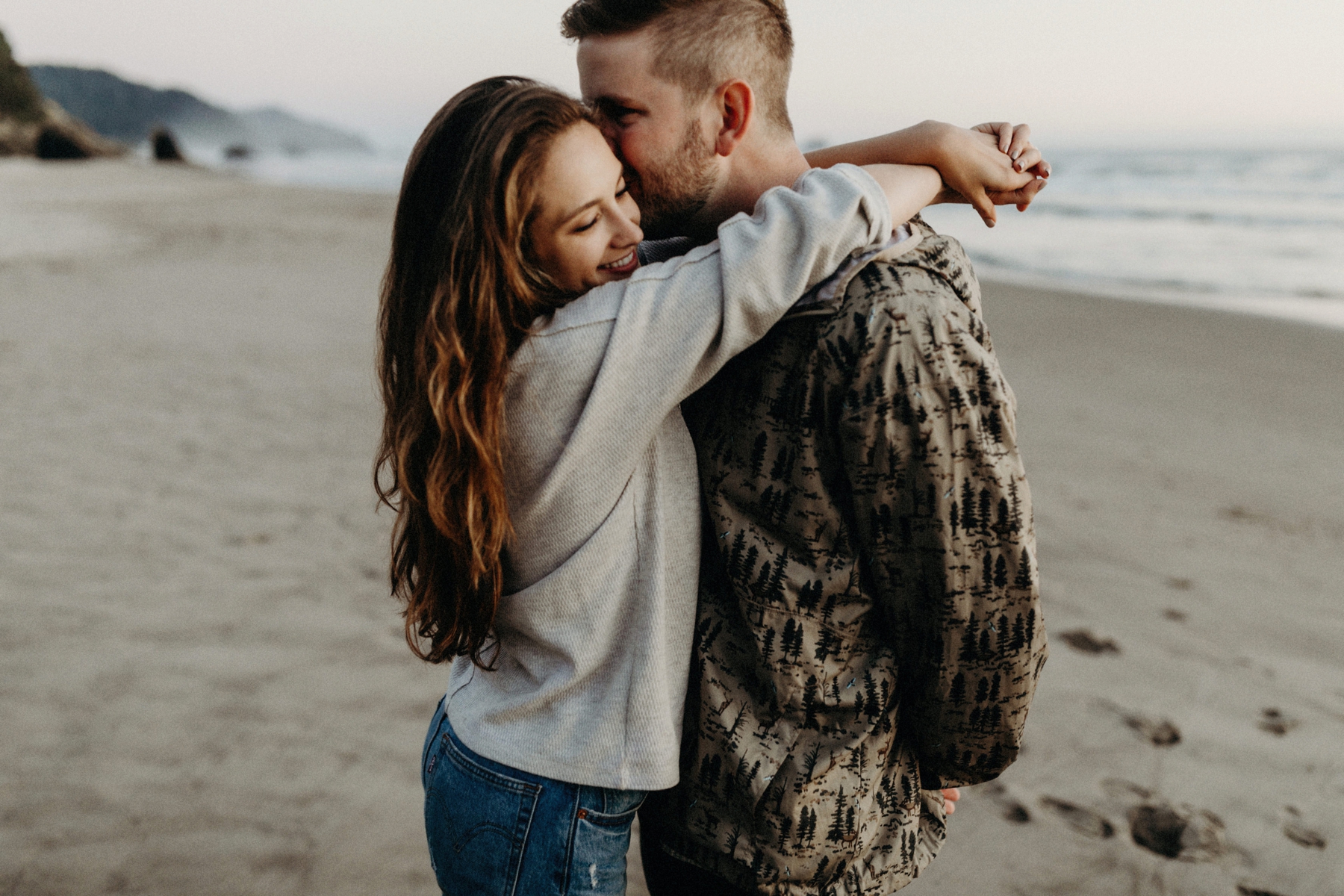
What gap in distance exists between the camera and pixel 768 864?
1.27 metres

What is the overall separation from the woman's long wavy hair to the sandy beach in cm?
167

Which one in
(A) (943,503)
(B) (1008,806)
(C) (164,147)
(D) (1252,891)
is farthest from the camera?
(C) (164,147)

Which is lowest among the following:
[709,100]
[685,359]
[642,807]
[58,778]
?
[58,778]

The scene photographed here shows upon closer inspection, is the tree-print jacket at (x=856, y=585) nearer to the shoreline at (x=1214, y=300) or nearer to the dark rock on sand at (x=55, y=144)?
the shoreline at (x=1214, y=300)

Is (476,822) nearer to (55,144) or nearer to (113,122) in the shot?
(55,144)

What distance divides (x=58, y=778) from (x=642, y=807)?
2329 millimetres

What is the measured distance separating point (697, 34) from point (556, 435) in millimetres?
702

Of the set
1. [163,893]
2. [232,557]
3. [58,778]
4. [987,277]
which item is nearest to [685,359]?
[163,893]

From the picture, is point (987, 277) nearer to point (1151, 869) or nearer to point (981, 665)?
point (1151, 869)

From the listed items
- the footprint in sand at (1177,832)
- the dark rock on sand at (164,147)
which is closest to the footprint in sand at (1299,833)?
the footprint in sand at (1177,832)

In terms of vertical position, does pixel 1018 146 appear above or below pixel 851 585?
above

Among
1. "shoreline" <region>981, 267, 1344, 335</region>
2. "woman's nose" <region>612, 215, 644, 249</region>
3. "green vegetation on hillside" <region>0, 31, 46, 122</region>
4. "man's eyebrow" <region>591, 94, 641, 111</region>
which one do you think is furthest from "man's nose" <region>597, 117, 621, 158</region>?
"green vegetation on hillside" <region>0, 31, 46, 122</region>

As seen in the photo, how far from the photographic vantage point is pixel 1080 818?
2.83 meters

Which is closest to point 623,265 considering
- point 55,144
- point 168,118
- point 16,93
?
point 55,144
